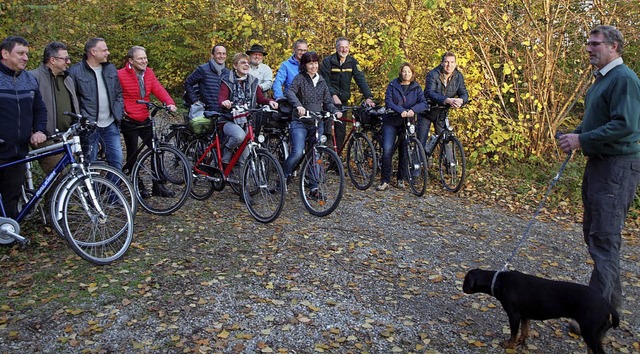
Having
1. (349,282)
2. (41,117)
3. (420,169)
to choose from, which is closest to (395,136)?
(420,169)

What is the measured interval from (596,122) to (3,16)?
8.26 m

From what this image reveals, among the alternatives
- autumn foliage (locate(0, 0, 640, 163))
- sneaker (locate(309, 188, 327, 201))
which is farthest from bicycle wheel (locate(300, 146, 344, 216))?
autumn foliage (locate(0, 0, 640, 163))

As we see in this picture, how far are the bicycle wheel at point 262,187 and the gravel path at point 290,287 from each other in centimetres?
17

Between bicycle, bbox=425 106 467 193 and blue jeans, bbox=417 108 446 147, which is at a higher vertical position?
blue jeans, bbox=417 108 446 147

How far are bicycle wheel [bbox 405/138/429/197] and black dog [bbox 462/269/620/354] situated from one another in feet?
12.9

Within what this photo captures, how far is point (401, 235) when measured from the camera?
6.22 meters

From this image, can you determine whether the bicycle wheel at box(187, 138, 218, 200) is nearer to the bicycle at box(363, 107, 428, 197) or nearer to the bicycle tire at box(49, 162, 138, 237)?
the bicycle tire at box(49, 162, 138, 237)

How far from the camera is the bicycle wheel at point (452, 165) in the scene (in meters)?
7.96

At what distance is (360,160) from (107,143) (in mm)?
3673

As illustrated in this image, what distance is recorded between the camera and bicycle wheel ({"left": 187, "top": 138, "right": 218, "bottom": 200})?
276 inches

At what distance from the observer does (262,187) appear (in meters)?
6.21

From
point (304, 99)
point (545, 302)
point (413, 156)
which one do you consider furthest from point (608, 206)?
point (413, 156)

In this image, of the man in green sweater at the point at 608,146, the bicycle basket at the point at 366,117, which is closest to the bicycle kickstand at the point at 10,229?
the man in green sweater at the point at 608,146

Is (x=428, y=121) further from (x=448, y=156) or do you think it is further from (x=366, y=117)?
(x=366, y=117)
